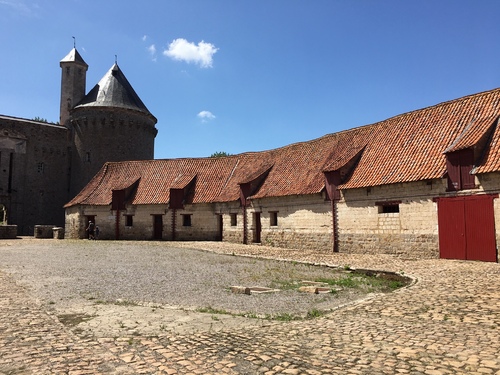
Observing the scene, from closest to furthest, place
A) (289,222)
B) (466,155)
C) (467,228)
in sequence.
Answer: (467,228) → (466,155) → (289,222)

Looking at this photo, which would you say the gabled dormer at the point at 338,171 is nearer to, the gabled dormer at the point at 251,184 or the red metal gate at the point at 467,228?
the red metal gate at the point at 467,228

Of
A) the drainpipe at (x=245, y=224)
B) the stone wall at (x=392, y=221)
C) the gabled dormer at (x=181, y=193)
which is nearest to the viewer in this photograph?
the stone wall at (x=392, y=221)

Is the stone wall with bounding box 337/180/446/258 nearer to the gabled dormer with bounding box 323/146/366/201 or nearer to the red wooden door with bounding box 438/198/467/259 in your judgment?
the red wooden door with bounding box 438/198/467/259

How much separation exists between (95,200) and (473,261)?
94.9 feet

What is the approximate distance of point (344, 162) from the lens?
21.4m

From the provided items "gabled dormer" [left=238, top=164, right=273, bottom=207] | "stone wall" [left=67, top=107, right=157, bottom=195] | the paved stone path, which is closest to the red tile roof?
"gabled dormer" [left=238, top=164, right=273, bottom=207]

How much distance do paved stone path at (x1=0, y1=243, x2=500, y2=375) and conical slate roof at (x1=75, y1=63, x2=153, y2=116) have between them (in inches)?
1621

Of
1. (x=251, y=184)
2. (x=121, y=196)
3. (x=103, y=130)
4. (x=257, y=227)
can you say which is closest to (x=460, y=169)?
(x=257, y=227)

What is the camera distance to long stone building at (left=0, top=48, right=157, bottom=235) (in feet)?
140

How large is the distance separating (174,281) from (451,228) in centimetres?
1128

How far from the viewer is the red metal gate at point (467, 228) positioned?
15000 millimetres

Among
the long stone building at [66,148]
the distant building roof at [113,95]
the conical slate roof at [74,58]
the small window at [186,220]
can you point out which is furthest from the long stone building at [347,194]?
the conical slate roof at [74,58]

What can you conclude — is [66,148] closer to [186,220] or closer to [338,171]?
[186,220]

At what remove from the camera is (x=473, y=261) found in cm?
1509
